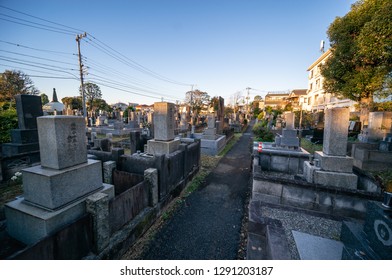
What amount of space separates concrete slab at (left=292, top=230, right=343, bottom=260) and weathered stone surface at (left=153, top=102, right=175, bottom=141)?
4861 mm

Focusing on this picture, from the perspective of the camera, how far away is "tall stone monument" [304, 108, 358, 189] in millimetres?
4352

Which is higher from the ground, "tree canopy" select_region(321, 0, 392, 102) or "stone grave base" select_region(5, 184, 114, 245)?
"tree canopy" select_region(321, 0, 392, 102)

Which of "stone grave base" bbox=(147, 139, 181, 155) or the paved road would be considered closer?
the paved road

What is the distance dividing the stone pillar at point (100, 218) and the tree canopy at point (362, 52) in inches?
527

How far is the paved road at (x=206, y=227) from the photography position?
3.23m

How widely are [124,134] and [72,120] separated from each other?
1493cm

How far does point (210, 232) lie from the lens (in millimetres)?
3820

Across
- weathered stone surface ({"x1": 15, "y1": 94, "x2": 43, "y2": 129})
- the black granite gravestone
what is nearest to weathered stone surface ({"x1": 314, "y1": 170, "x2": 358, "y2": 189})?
the black granite gravestone

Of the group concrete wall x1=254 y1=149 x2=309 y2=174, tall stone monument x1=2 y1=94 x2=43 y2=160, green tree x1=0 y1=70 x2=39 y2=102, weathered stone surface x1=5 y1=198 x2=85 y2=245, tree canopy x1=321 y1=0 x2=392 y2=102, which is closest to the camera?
weathered stone surface x1=5 y1=198 x2=85 y2=245

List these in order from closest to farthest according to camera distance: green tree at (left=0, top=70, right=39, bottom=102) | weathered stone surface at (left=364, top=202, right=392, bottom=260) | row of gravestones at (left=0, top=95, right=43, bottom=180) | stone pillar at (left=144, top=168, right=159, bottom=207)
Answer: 1. weathered stone surface at (left=364, top=202, right=392, bottom=260)
2. stone pillar at (left=144, top=168, right=159, bottom=207)
3. row of gravestones at (left=0, top=95, right=43, bottom=180)
4. green tree at (left=0, top=70, right=39, bottom=102)

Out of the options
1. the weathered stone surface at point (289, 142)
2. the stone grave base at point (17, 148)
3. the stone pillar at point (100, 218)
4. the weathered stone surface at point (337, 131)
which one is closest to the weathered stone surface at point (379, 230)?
the weathered stone surface at point (337, 131)

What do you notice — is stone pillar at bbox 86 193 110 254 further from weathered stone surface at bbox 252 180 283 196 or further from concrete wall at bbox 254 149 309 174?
concrete wall at bbox 254 149 309 174

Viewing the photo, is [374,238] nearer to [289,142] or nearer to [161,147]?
[161,147]

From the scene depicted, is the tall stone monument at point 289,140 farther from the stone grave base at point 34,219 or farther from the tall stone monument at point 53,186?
the stone grave base at point 34,219
